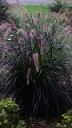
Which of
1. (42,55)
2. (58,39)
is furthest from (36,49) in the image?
(58,39)

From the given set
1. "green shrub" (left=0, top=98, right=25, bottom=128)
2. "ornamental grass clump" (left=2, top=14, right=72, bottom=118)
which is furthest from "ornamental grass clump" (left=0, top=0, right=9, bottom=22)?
"green shrub" (left=0, top=98, right=25, bottom=128)

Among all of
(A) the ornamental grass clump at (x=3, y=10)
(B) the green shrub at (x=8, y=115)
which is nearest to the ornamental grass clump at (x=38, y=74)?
(B) the green shrub at (x=8, y=115)

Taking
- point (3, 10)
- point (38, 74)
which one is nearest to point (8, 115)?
point (38, 74)

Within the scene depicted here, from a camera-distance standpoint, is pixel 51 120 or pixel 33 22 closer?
pixel 51 120

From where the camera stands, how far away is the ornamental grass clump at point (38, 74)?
17.0ft

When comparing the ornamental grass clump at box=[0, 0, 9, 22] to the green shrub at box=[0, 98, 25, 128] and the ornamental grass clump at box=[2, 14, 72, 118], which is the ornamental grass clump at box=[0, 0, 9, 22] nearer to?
the ornamental grass clump at box=[2, 14, 72, 118]

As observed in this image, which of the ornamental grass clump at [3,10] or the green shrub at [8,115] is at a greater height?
the ornamental grass clump at [3,10]

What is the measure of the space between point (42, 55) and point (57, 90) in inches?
24.1

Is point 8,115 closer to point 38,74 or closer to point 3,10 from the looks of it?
point 38,74

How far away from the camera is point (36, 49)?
17.0ft

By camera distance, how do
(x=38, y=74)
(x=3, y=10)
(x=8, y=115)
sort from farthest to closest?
(x=3, y=10)
(x=38, y=74)
(x=8, y=115)

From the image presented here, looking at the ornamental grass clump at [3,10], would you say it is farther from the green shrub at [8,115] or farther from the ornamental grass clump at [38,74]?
the green shrub at [8,115]

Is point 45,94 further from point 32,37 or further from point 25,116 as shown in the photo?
point 32,37

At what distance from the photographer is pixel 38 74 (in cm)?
516
